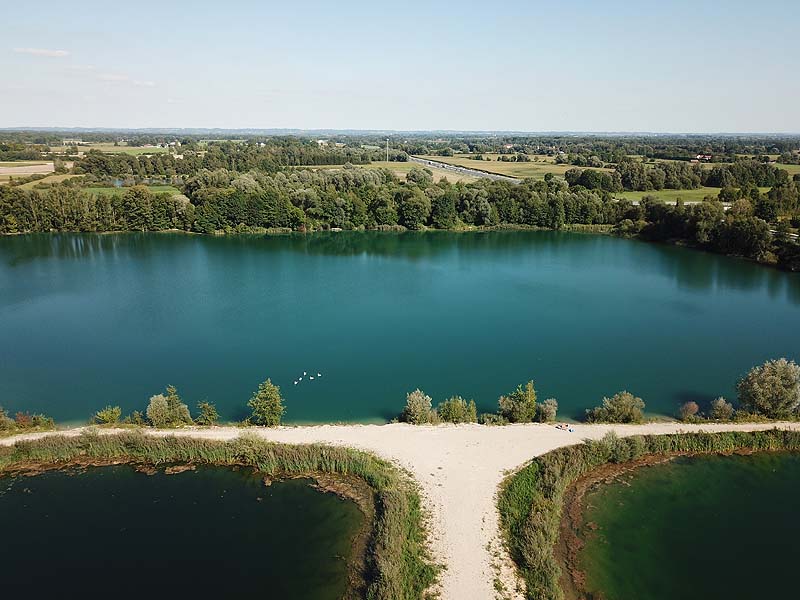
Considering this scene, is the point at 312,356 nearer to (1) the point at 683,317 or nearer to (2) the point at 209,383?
(2) the point at 209,383

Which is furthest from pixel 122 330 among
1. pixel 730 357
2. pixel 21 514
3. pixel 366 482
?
pixel 730 357

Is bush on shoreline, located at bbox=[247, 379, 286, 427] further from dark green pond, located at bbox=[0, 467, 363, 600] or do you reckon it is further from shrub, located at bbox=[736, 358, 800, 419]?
shrub, located at bbox=[736, 358, 800, 419]

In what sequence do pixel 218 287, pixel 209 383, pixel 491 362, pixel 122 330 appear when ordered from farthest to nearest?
pixel 218 287 → pixel 122 330 → pixel 491 362 → pixel 209 383

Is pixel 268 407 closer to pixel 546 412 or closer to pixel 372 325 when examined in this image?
pixel 546 412

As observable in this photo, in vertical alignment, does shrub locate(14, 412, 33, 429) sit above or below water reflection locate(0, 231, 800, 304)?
below

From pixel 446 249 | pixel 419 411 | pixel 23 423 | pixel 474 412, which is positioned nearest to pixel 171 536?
pixel 23 423

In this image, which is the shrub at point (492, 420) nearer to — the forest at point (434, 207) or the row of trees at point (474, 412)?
the row of trees at point (474, 412)

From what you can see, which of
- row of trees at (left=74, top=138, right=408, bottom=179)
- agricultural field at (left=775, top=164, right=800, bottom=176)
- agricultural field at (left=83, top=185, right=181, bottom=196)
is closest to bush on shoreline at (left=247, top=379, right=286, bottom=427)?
agricultural field at (left=83, top=185, right=181, bottom=196)

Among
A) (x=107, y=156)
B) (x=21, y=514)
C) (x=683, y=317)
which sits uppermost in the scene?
(x=107, y=156)

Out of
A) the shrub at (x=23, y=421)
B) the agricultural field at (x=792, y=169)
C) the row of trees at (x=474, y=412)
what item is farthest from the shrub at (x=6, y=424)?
the agricultural field at (x=792, y=169)
